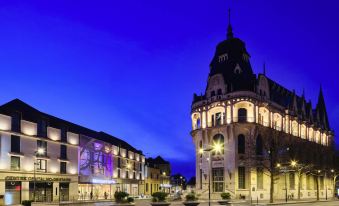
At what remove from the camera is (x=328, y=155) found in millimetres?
95750

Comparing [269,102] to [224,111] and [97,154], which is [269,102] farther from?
[97,154]

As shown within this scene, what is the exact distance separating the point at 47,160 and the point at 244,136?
3714 centimetres

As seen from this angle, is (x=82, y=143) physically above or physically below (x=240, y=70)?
below

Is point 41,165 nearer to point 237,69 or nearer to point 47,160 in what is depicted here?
point 47,160

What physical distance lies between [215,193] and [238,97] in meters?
19.1

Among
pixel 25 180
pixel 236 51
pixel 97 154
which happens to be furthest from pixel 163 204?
pixel 236 51

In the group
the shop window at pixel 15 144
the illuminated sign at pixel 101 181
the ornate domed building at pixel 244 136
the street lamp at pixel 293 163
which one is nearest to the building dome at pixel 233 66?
the ornate domed building at pixel 244 136

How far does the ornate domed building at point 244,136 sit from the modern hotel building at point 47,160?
21.0 m

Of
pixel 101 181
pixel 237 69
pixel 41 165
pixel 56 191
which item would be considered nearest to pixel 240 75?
pixel 237 69

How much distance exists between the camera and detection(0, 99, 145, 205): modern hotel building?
61.7 meters

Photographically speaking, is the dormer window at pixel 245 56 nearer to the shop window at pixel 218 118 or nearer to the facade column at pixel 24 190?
the shop window at pixel 218 118

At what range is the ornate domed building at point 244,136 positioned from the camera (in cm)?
7988

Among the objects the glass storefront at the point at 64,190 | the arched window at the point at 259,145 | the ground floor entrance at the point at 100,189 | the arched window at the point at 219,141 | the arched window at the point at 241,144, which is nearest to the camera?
the glass storefront at the point at 64,190

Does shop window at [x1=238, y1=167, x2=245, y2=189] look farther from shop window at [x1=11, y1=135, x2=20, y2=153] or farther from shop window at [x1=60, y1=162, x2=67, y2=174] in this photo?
shop window at [x1=11, y1=135, x2=20, y2=153]
